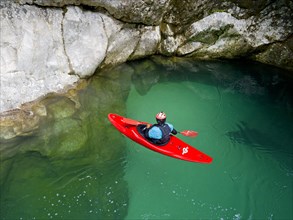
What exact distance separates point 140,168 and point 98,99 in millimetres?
2283

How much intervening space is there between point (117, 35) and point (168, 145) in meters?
3.37

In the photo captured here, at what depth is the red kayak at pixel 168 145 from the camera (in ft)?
23.8

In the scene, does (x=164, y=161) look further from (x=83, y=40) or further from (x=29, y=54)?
(x=29, y=54)

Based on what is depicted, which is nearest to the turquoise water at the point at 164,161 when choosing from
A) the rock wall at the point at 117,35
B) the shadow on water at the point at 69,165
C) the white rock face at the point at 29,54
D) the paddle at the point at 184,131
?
the shadow on water at the point at 69,165

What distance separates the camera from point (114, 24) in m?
8.98

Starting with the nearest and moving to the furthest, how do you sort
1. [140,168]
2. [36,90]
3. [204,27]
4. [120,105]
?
1. [140,168]
2. [36,90]
3. [120,105]
4. [204,27]

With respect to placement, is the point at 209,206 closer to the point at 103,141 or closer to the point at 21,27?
the point at 103,141

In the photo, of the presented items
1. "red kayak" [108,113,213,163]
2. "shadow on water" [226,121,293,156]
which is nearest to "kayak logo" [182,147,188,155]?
"red kayak" [108,113,213,163]

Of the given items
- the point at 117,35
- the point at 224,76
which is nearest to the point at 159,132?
the point at 117,35

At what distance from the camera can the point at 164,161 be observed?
7.57 metres

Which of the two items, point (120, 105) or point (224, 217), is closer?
point (224, 217)

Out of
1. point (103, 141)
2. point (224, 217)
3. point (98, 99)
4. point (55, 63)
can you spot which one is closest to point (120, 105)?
point (98, 99)

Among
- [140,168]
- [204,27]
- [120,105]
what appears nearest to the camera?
[140,168]

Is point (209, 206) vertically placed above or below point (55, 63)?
below
